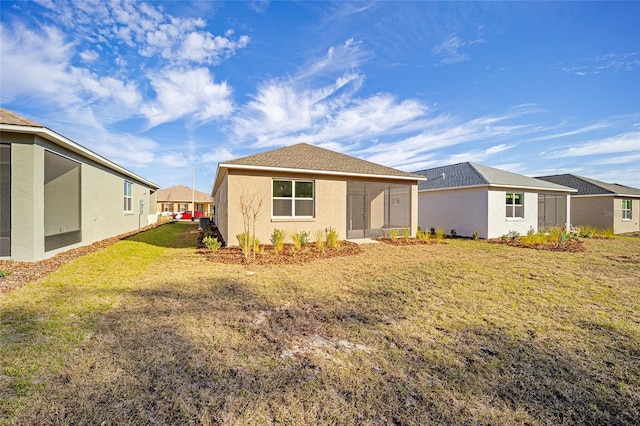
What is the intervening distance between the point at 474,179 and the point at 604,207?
13.9m

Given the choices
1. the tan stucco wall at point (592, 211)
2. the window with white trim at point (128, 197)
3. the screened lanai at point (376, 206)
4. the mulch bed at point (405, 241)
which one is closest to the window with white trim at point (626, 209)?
the tan stucco wall at point (592, 211)

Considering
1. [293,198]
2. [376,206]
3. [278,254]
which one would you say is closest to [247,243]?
[278,254]

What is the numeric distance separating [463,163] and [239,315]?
19.1 metres

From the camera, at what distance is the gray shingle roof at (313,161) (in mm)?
11432

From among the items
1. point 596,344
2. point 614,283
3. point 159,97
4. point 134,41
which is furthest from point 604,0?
point 159,97

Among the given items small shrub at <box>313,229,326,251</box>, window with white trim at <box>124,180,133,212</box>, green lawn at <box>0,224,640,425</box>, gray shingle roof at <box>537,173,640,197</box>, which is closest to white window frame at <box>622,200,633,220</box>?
gray shingle roof at <box>537,173,640,197</box>

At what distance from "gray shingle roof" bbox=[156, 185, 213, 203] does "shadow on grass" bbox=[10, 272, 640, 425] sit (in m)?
45.3

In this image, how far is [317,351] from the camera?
329 cm

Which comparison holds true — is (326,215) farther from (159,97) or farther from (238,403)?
(238,403)

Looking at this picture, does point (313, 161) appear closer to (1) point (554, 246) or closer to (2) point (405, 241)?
(2) point (405, 241)

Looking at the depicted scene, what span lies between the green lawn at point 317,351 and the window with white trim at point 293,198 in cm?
568

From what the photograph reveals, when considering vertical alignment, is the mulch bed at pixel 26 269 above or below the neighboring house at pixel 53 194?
below

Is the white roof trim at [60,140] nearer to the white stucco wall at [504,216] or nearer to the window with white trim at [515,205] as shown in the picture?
the white stucco wall at [504,216]

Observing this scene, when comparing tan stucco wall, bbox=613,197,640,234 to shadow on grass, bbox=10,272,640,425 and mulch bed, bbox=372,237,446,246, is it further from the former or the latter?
shadow on grass, bbox=10,272,640,425
